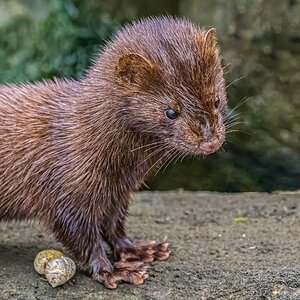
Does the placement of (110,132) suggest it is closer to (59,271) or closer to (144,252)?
(59,271)

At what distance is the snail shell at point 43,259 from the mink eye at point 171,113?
3.41 ft

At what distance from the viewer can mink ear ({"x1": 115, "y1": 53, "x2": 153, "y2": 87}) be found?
13.5ft

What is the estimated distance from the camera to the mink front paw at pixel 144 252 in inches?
191

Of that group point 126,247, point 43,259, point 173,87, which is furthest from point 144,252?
point 173,87

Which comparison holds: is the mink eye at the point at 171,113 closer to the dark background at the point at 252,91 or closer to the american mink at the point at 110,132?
the american mink at the point at 110,132

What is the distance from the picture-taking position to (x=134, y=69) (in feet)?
13.6

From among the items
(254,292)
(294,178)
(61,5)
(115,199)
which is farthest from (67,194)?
(61,5)

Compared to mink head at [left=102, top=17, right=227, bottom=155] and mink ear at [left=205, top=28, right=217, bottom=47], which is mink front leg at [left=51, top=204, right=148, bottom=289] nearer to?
mink head at [left=102, top=17, right=227, bottom=155]

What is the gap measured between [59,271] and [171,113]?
1030 millimetres

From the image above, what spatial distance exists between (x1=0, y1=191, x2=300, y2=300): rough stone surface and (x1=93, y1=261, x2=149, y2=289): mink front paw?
40 mm

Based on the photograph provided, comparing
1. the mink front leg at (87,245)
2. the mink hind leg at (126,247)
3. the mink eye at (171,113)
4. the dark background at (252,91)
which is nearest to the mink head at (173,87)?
the mink eye at (171,113)

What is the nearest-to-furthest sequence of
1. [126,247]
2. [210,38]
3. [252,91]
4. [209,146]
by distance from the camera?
[209,146] → [210,38] → [126,247] → [252,91]

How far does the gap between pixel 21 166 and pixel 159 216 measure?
1553 mm

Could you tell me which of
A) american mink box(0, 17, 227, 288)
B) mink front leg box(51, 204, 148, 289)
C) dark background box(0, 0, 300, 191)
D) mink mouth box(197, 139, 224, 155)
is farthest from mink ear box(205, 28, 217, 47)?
dark background box(0, 0, 300, 191)
